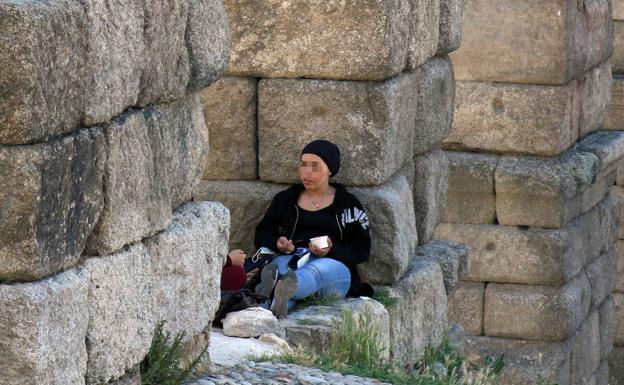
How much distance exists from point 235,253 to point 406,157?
172 cm

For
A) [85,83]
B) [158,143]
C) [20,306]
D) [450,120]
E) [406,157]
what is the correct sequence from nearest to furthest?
[20,306]
[85,83]
[158,143]
[406,157]
[450,120]

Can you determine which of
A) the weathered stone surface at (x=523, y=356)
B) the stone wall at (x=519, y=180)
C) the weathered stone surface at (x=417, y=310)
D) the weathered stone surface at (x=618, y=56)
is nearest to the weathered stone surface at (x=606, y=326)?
the stone wall at (x=519, y=180)

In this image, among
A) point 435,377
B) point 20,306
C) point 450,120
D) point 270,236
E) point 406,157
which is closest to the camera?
point 20,306

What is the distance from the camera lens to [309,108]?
27.8 ft

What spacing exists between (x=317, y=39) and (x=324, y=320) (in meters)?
1.67

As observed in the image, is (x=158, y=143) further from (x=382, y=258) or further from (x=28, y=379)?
(x=382, y=258)

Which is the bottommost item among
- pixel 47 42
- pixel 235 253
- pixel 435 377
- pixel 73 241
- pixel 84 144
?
pixel 435 377

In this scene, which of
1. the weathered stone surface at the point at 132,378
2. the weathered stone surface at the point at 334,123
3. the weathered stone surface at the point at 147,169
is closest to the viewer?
the weathered stone surface at the point at 147,169

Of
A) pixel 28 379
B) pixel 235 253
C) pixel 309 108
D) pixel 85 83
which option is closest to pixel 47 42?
pixel 85 83

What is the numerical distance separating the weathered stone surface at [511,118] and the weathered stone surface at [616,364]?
169 inches

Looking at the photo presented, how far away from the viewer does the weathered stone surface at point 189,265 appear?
5.66 m

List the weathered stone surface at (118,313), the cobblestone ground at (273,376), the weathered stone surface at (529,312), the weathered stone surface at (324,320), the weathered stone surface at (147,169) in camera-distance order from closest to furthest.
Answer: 1. the weathered stone surface at (118,313)
2. the weathered stone surface at (147,169)
3. the cobblestone ground at (273,376)
4. the weathered stone surface at (324,320)
5. the weathered stone surface at (529,312)

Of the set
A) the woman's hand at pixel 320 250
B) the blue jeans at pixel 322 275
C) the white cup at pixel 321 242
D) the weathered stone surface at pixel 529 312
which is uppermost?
the white cup at pixel 321 242

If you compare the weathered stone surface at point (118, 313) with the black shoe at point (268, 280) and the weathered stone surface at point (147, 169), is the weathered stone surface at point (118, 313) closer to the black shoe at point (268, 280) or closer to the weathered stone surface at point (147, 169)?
the weathered stone surface at point (147, 169)
